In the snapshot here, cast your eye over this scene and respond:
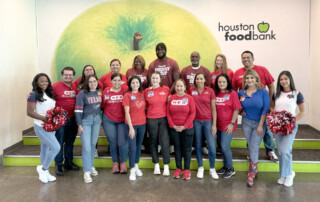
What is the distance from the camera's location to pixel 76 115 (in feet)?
11.7

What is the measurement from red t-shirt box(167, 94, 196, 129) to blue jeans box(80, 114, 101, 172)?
1118mm

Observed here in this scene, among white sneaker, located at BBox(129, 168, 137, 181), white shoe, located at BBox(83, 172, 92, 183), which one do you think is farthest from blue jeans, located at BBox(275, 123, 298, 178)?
white shoe, located at BBox(83, 172, 92, 183)

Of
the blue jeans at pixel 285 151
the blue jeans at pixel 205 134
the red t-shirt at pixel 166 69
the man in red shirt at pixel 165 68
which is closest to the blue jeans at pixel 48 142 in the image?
the man in red shirt at pixel 165 68

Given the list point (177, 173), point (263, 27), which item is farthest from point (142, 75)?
point (263, 27)

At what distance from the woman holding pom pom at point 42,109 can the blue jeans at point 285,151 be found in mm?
3178

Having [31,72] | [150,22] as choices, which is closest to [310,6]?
[150,22]

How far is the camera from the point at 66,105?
3.81 metres

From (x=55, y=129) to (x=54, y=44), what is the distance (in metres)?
3.04

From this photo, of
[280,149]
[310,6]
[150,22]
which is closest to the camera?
[280,149]

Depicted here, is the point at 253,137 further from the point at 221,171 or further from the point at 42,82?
the point at 42,82

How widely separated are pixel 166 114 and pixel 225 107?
2.85 ft

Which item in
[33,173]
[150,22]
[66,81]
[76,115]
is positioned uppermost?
[150,22]

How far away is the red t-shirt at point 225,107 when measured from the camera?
3.57 m

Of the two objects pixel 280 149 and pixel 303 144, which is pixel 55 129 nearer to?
pixel 280 149
